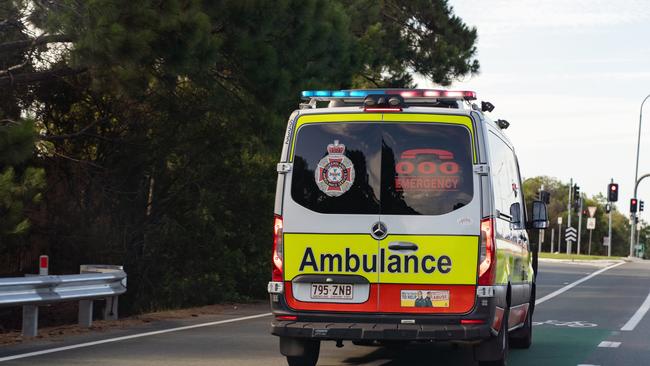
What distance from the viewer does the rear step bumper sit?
31.6ft

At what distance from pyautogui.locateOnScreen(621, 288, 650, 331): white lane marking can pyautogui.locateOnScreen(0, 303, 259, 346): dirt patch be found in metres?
6.39

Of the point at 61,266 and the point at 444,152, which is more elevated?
the point at 444,152

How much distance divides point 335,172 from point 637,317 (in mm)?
10707

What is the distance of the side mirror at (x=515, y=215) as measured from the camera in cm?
1134

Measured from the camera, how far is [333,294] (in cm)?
988

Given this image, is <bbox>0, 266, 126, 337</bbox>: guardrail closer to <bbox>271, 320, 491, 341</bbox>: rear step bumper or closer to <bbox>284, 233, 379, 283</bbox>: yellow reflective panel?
<bbox>284, 233, 379, 283</bbox>: yellow reflective panel

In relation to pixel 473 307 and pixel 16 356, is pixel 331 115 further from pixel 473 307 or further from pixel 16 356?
pixel 16 356

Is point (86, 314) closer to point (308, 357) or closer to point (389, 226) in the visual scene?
point (308, 357)

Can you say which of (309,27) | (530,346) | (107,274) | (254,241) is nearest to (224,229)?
(254,241)

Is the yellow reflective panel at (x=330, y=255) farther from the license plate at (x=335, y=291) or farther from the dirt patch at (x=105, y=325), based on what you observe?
the dirt patch at (x=105, y=325)

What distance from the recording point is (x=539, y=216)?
1320cm

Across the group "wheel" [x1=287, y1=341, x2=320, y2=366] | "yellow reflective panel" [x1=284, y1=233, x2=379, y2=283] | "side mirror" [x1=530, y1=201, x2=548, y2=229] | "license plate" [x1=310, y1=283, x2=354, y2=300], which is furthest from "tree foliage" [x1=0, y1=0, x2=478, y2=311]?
"license plate" [x1=310, y1=283, x2=354, y2=300]

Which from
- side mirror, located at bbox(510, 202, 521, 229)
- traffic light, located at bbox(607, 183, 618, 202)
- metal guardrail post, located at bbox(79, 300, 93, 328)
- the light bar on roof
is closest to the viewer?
the light bar on roof

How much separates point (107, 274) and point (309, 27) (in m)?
6.01
